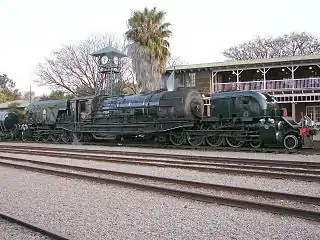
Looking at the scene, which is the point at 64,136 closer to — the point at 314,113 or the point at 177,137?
the point at 177,137

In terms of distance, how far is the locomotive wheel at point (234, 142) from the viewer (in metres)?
18.6

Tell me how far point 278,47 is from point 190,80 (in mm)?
21094

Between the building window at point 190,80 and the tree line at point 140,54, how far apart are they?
7.50 ft

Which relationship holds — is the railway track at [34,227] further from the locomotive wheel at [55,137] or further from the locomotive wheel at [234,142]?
the locomotive wheel at [55,137]

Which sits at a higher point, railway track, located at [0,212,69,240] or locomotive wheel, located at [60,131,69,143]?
locomotive wheel, located at [60,131,69,143]

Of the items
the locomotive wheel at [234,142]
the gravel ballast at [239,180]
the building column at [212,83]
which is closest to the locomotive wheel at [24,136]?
the building column at [212,83]

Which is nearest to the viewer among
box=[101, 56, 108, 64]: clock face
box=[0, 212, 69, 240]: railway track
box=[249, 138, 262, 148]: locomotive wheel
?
box=[0, 212, 69, 240]: railway track

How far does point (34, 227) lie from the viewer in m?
5.80

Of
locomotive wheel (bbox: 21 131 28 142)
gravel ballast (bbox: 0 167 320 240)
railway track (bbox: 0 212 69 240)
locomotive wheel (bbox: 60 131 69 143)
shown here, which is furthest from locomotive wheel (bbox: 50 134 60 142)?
railway track (bbox: 0 212 69 240)

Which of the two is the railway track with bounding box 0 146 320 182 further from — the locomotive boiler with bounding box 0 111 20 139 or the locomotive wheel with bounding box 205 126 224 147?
the locomotive boiler with bounding box 0 111 20 139

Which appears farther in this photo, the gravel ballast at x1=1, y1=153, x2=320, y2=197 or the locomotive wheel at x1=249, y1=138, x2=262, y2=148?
the locomotive wheel at x1=249, y1=138, x2=262, y2=148

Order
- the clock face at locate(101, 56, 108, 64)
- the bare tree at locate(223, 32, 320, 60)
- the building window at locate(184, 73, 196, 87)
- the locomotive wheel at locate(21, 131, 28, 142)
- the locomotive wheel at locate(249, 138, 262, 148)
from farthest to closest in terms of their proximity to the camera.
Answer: the bare tree at locate(223, 32, 320, 60) < the building window at locate(184, 73, 196, 87) < the clock face at locate(101, 56, 108, 64) < the locomotive wheel at locate(21, 131, 28, 142) < the locomotive wheel at locate(249, 138, 262, 148)

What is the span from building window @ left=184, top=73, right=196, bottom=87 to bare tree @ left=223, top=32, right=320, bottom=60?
20.0m

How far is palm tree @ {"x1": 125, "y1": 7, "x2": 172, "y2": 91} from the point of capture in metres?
37.5
